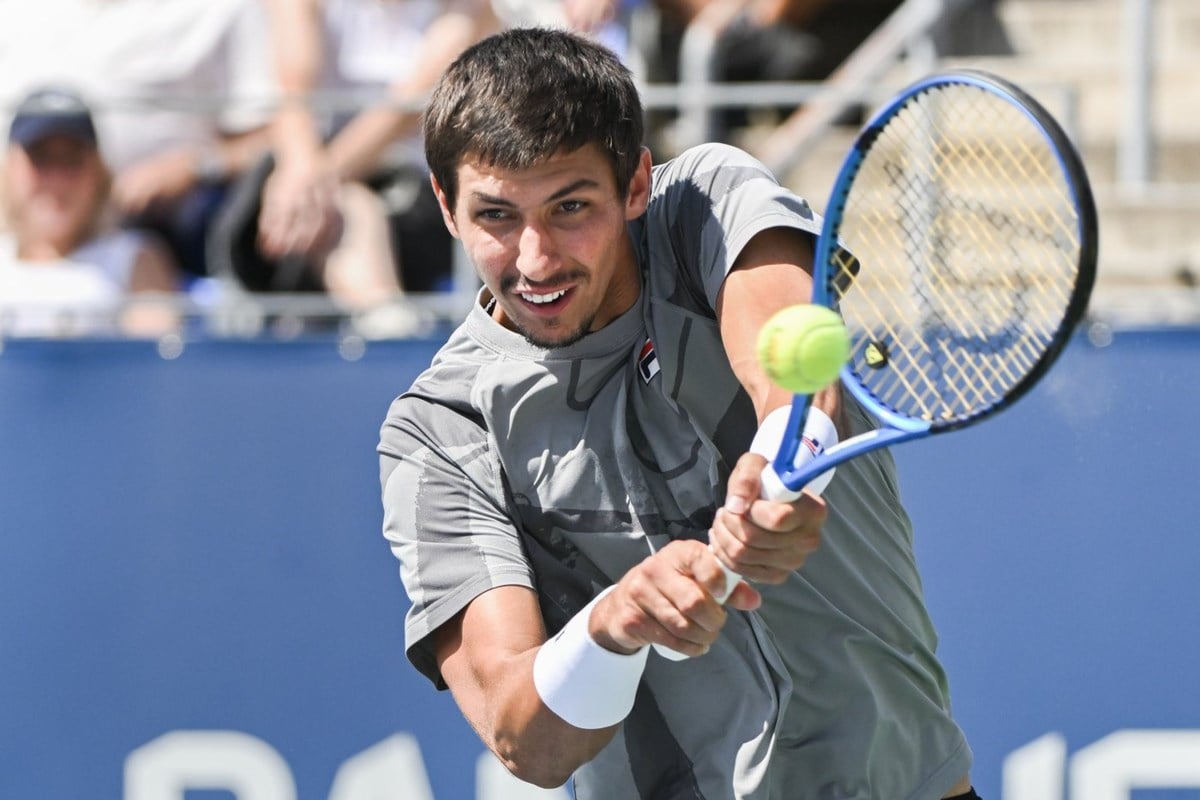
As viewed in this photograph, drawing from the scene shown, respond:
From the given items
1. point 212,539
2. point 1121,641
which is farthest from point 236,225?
point 1121,641

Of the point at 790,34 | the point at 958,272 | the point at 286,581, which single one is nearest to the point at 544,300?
the point at 958,272

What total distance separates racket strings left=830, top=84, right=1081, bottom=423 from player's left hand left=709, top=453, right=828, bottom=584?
254 mm

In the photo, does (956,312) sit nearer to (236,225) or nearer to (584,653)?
(584,653)

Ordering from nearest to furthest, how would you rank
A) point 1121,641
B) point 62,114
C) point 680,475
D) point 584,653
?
point 584,653, point 680,475, point 1121,641, point 62,114

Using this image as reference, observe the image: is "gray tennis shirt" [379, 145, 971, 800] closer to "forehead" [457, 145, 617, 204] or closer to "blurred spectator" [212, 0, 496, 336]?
"forehead" [457, 145, 617, 204]

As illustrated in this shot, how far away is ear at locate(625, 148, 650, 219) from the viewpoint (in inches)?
106

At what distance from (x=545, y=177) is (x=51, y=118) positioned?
3088 mm

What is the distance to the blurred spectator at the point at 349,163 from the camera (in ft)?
17.3

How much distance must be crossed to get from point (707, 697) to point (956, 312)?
1.32 metres

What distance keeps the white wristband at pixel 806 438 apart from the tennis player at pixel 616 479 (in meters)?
0.05

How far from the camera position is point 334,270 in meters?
5.30

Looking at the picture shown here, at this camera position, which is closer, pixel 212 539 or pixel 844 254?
pixel 844 254

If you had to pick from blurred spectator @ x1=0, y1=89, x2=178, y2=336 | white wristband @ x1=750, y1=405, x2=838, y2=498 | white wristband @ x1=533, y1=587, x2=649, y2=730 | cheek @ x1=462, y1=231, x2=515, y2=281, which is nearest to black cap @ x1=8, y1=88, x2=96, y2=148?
blurred spectator @ x1=0, y1=89, x2=178, y2=336

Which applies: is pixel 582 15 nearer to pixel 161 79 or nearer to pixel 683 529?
pixel 161 79
